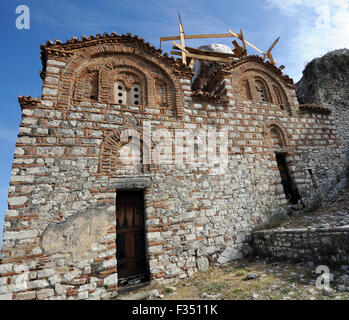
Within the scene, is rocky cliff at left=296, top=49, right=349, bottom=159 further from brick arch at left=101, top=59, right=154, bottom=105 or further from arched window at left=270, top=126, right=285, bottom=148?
brick arch at left=101, top=59, right=154, bottom=105

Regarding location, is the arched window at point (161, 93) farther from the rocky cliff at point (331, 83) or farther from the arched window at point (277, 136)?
the rocky cliff at point (331, 83)

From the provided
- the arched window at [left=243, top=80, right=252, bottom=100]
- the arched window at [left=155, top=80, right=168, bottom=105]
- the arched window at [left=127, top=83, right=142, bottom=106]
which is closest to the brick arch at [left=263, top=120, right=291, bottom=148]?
the arched window at [left=243, top=80, right=252, bottom=100]

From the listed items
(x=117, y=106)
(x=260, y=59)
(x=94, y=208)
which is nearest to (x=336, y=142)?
(x=260, y=59)

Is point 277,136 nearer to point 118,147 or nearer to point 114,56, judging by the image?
point 118,147

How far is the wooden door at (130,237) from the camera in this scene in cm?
457

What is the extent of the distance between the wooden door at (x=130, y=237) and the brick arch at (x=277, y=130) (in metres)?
5.30

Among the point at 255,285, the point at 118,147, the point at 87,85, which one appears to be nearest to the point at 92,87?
the point at 87,85

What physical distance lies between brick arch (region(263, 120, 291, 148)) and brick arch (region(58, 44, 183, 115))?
3.61 meters

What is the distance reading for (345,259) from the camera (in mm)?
3631

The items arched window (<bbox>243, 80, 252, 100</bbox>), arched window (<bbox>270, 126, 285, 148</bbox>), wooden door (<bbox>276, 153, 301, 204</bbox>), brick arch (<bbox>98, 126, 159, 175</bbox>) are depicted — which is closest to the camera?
brick arch (<bbox>98, 126, 159, 175</bbox>)

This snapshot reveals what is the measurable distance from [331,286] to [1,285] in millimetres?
5929

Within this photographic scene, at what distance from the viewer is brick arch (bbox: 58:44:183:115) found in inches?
192

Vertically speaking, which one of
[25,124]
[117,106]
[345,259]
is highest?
[117,106]
